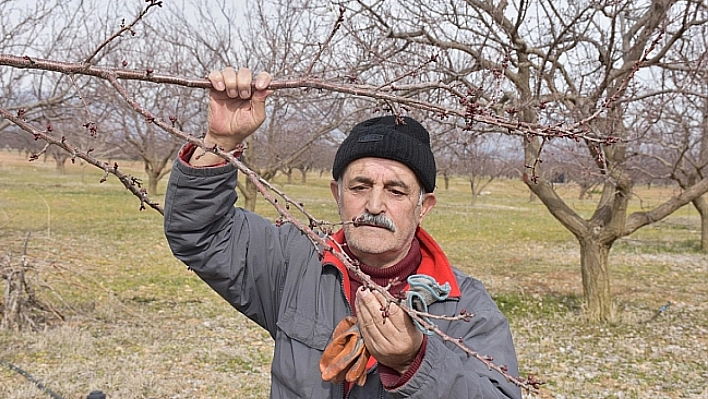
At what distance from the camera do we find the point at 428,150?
2465 mm

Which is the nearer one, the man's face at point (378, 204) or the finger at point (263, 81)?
the finger at point (263, 81)

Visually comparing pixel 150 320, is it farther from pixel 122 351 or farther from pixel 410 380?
pixel 410 380

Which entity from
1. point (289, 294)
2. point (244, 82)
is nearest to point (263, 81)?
point (244, 82)

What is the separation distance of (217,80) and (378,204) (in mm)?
788

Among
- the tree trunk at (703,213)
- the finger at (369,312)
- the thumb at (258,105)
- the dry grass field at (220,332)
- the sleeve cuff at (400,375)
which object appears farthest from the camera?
the tree trunk at (703,213)

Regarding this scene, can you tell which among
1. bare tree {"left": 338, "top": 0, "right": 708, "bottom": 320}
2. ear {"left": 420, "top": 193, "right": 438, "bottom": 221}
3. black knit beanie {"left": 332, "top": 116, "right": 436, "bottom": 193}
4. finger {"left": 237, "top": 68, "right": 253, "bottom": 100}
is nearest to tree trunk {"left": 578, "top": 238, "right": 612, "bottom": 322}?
bare tree {"left": 338, "top": 0, "right": 708, "bottom": 320}

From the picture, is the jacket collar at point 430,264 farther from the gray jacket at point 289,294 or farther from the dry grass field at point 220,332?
the dry grass field at point 220,332

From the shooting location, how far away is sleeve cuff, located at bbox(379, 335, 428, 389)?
1811 millimetres

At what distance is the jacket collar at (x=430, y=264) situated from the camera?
2.36m

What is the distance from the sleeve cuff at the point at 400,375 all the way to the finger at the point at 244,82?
91cm

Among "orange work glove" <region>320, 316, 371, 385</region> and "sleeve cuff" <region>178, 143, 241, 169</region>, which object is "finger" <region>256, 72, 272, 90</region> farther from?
"orange work glove" <region>320, 316, 371, 385</region>

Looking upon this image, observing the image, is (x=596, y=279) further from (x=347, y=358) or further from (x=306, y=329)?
(x=347, y=358)

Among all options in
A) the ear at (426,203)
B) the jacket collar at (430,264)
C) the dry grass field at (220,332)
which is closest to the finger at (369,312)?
the jacket collar at (430,264)

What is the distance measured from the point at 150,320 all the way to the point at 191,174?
6811 mm
